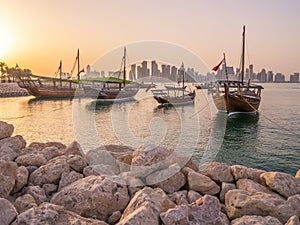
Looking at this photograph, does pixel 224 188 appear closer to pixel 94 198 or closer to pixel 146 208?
pixel 146 208

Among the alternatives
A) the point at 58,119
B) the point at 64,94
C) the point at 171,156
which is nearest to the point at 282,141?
the point at 171,156

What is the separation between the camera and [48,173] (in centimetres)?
460

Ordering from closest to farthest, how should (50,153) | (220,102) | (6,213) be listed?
(6,213)
(50,153)
(220,102)

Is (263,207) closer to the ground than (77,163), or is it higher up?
closer to the ground

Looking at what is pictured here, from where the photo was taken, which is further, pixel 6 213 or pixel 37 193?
pixel 37 193

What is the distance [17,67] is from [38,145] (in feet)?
310

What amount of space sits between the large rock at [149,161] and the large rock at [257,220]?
1.50 meters

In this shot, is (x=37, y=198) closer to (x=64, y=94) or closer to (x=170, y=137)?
(x=170, y=137)

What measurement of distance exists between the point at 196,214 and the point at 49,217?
64.2 inches

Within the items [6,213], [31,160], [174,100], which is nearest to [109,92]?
[174,100]

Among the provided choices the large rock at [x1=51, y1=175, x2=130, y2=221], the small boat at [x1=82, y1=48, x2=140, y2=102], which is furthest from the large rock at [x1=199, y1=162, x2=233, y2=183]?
the small boat at [x1=82, y1=48, x2=140, y2=102]

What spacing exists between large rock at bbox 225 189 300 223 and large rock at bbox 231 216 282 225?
211mm

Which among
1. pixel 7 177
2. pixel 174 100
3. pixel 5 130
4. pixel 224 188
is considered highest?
pixel 5 130

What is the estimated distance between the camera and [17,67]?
300 ft
